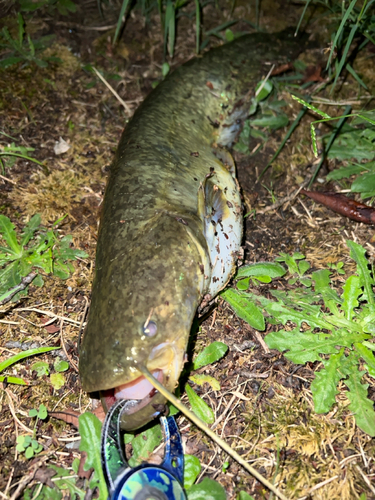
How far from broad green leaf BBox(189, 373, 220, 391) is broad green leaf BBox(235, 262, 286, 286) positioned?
791 millimetres

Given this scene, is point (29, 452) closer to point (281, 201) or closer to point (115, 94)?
point (281, 201)

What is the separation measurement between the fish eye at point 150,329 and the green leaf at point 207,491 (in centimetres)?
87

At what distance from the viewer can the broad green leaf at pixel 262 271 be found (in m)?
3.06

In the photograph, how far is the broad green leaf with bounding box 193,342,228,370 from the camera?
8.70 feet

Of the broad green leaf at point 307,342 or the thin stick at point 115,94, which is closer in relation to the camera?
the broad green leaf at point 307,342

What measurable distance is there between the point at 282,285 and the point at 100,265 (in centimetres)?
138

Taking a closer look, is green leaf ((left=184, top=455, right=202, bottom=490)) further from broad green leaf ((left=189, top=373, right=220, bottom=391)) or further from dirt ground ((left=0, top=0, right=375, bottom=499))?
broad green leaf ((left=189, top=373, right=220, bottom=391))

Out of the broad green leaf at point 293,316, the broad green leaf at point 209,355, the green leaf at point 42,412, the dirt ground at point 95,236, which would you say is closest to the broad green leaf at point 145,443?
the dirt ground at point 95,236

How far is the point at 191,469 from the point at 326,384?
0.94 meters

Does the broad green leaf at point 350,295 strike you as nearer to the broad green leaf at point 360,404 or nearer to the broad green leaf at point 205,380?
the broad green leaf at point 360,404

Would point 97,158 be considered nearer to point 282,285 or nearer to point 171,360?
point 282,285

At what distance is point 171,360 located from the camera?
2162mm

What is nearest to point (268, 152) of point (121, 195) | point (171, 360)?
point (121, 195)

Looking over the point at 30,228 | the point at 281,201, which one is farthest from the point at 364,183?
the point at 30,228
